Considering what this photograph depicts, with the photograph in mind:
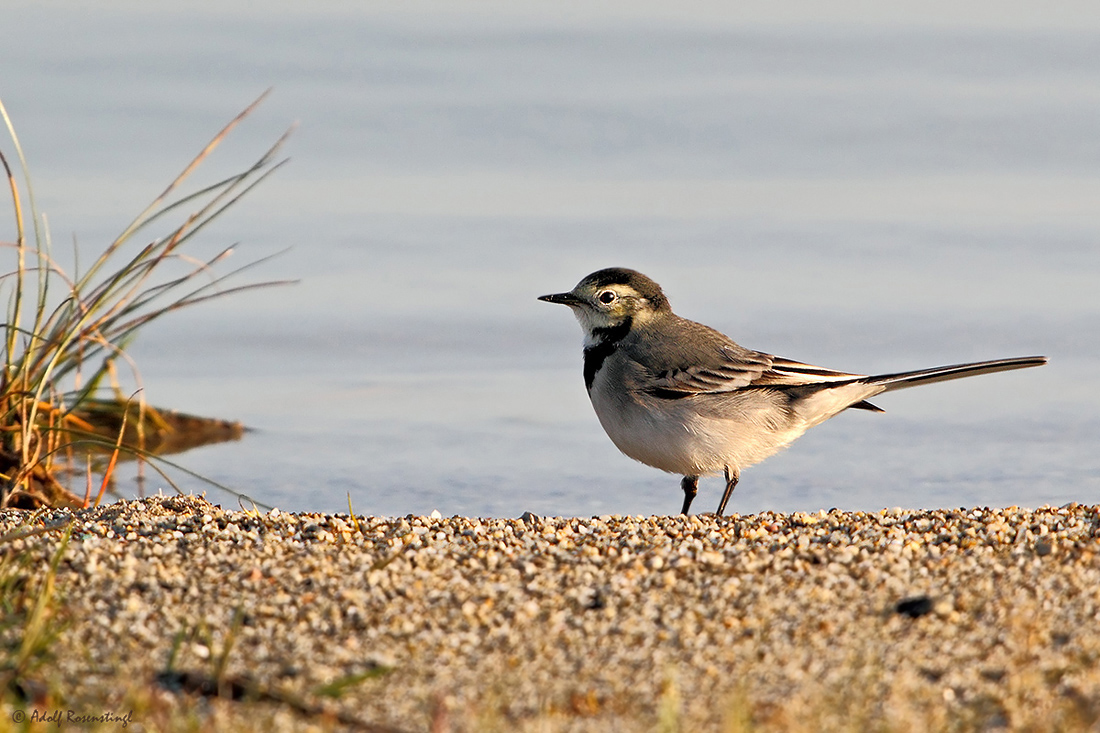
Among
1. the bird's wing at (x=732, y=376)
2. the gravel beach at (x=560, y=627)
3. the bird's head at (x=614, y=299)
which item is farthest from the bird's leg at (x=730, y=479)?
the gravel beach at (x=560, y=627)

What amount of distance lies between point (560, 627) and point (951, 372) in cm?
370

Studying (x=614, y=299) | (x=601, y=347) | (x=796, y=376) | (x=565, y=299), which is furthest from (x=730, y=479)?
(x=565, y=299)

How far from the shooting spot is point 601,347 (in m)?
7.74

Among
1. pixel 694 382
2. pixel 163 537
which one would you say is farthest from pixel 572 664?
pixel 694 382

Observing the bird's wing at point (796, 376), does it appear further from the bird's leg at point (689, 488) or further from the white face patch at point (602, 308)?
the white face patch at point (602, 308)

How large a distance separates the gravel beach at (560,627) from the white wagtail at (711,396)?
1.87 meters

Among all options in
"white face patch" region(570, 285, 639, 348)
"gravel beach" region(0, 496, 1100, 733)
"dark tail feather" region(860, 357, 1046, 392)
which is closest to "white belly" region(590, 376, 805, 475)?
"dark tail feather" region(860, 357, 1046, 392)

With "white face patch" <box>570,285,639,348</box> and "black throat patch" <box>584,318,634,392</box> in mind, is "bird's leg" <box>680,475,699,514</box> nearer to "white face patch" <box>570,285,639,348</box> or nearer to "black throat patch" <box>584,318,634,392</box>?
"black throat patch" <box>584,318,634,392</box>

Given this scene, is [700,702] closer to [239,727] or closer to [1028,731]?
[1028,731]

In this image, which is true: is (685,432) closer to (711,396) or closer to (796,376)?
(711,396)

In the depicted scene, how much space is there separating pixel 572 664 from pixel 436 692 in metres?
0.39

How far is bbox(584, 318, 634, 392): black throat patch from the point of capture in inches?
299

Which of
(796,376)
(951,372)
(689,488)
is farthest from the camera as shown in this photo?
(689,488)

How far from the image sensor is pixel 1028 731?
3314 millimetres
